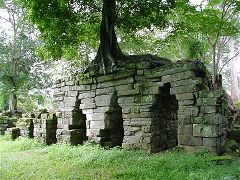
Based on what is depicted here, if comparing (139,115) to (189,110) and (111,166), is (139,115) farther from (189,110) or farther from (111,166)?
(111,166)

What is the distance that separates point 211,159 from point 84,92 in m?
5.97

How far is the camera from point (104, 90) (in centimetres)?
1059

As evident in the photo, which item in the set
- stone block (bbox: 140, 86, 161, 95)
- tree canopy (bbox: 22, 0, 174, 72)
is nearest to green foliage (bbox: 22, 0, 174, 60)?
tree canopy (bbox: 22, 0, 174, 72)

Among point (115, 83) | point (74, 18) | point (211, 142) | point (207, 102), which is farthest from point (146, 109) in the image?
point (74, 18)

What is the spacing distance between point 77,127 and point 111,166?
4.41 m

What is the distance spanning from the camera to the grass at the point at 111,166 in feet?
20.6

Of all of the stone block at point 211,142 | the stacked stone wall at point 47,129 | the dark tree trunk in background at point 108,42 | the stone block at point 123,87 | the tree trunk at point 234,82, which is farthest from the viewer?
the tree trunk at point 234,82

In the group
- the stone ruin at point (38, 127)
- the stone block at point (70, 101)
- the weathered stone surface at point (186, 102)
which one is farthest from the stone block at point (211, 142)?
the stone ruin at point (38, 127)

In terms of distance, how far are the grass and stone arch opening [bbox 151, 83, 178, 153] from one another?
2.79ft

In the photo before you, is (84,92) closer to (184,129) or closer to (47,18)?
(47,18)

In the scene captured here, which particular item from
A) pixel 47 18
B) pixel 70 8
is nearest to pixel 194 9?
pixel 70 8

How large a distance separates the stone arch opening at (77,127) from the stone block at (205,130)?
5113mm

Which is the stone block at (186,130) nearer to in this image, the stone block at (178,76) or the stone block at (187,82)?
the stone block at (187,82)

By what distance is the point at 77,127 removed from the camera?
464 inches
